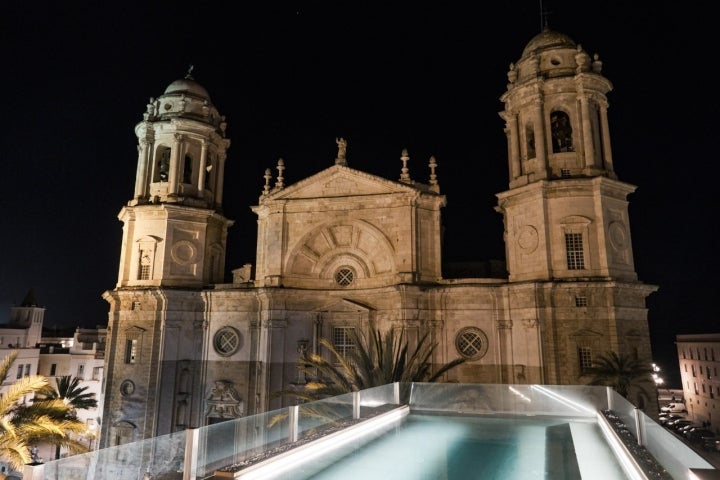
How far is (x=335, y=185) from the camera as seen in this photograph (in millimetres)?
27078

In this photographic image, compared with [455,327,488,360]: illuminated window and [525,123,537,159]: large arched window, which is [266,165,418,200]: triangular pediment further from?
[455,327,488,360]: illuminated window

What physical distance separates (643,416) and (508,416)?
15.0 feet

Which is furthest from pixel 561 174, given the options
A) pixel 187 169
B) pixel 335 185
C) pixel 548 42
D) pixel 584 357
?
pixel 187 169

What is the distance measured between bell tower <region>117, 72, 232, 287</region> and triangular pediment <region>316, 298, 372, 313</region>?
767 centimetres

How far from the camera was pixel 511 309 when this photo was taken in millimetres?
23531

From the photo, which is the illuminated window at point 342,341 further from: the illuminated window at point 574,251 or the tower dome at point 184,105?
the tower dome at point 184,105

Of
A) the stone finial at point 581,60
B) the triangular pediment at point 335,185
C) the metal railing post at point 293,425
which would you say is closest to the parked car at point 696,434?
the stone finial at point 581,60

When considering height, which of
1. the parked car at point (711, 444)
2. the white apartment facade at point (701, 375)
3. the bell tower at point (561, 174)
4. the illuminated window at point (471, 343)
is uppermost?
the bell tower at point (561, 174)

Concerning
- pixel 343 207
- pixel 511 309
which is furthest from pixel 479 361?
pixel 343 207

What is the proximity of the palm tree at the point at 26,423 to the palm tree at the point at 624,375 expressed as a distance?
20166mm

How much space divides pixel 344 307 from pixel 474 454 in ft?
60.4

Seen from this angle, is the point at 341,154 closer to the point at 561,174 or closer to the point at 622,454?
the point at 561,174

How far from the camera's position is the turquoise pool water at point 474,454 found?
6.33 metres

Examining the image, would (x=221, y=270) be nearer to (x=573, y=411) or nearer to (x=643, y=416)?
(x=573, y=411)
